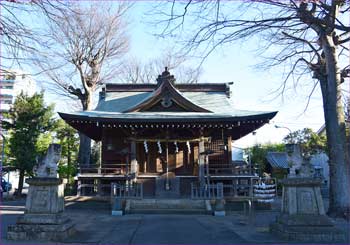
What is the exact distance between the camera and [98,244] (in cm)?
792

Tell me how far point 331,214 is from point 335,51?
21.3 feet

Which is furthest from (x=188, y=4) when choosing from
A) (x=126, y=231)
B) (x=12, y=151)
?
(x=12, y=151)

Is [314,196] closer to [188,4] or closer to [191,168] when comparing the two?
Result: [188,4]

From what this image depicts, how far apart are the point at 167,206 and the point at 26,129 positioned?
1593cm

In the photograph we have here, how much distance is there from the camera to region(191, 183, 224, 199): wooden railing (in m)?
16.0

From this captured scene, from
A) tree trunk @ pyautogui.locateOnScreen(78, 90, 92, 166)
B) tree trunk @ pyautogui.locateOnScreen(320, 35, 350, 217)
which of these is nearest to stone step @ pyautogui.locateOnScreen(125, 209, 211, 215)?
tree trunk @ pyautogui.locateOnScreen(320, 35, 350, 217)

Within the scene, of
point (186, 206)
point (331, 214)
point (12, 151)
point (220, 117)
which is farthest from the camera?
point (12, 151)

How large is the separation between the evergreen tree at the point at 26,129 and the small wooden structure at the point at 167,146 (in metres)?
8.08

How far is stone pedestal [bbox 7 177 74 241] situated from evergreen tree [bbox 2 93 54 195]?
1767 centimetres

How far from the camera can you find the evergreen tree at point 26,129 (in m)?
25.7

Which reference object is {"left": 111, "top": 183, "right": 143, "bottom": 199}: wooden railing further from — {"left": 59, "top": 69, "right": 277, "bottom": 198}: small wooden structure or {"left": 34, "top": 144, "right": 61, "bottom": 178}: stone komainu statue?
{"left": 34, "top": 144, "right": 61, "bottom": 178}: stone komainu statue

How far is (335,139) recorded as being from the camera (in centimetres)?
1337

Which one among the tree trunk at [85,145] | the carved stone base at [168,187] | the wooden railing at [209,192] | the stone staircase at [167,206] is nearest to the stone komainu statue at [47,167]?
the stone staircase at [167,206]

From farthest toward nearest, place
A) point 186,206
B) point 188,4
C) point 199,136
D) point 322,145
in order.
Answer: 1. point 322,145
2. point 199,136
3. point 186,206
4. point 188,4
